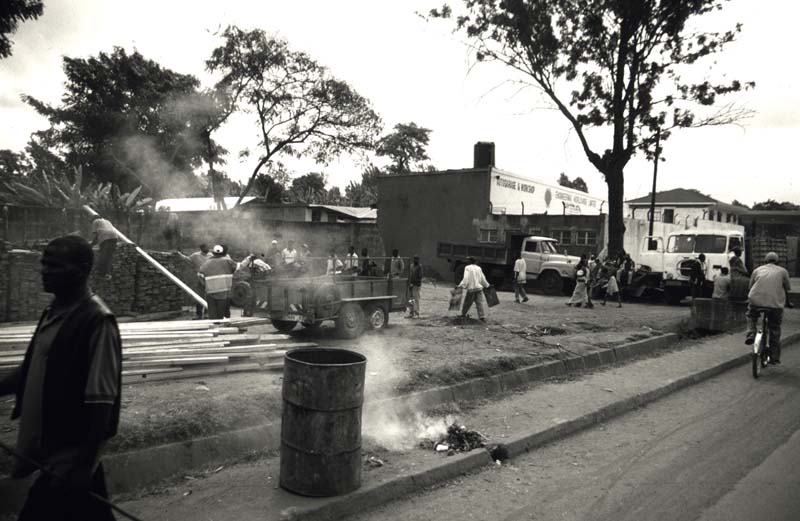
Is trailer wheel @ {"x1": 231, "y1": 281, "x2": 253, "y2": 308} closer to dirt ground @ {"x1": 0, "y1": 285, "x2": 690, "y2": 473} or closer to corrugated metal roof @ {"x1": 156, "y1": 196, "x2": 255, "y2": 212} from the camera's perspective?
dirt ground @ {"x1": 0, "y1": 285, "x2": 690, "y2": 473}

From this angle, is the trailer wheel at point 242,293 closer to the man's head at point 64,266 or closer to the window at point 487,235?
the man's head at point 64,266

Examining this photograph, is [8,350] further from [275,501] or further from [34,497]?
[34,497]

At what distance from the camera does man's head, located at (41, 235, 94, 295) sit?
8.04 feet

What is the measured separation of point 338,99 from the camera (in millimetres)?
24469

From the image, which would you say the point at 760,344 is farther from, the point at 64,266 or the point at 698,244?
the point at 698,244

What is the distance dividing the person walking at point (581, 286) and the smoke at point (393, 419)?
38.1 feet

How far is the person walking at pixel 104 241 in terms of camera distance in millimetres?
10148

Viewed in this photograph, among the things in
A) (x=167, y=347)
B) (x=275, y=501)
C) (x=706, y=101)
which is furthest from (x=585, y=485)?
(x=706, y=101)

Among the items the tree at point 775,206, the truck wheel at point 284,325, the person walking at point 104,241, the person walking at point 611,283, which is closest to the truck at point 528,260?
the person walking at point 611,283

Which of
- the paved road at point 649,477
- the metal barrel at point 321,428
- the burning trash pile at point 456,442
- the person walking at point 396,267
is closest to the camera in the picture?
the metal barrel at point 321,428

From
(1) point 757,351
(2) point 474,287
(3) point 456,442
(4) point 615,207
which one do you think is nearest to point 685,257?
(4) point 615,207

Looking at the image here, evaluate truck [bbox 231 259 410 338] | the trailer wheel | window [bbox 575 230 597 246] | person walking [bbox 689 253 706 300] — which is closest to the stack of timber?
truck [bbox 231 259 410 338]

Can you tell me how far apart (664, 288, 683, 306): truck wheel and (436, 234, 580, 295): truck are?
339cm

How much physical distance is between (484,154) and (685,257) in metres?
14.2
